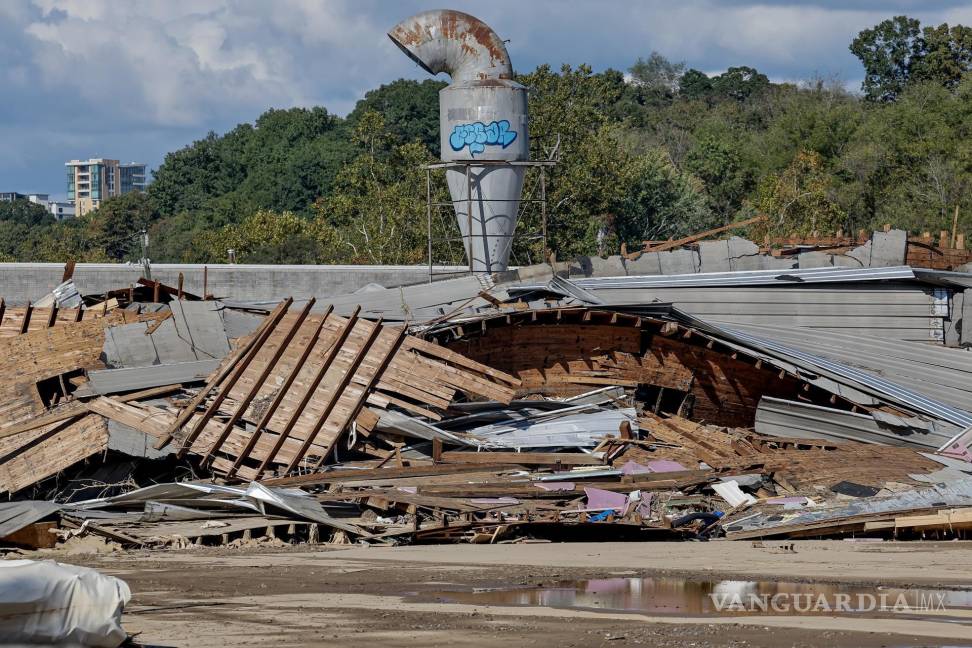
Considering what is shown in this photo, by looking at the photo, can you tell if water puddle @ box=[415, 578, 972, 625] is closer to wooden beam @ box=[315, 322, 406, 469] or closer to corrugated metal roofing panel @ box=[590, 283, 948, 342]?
wooden beam @ box=[315, 322, 406, 469]

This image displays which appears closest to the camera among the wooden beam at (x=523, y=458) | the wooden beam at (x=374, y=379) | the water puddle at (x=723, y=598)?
the water puddle at (x=723, y=598)

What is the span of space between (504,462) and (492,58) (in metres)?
12.7

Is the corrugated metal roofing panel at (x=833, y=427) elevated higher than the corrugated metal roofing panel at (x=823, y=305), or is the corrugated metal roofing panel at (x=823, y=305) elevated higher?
the corrugated metal roofing panel at (x=823, y=305)

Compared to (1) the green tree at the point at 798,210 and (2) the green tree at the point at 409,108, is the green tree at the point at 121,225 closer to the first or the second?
(2) the green tree at the point at 409,108

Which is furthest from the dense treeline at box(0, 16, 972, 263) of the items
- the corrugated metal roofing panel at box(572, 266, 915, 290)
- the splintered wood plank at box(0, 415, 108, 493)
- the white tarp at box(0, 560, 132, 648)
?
the white tarp at box(0, 560, 132, 648)

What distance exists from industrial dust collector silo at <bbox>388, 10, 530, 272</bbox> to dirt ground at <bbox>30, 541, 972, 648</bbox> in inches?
565

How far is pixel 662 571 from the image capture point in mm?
11203

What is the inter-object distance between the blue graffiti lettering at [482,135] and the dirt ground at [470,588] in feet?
48.0

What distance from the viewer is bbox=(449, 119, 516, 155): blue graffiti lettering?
2658 centimetres

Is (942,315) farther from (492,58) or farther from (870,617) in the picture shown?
(870,617)

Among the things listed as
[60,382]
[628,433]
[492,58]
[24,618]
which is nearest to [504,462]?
[628,433]

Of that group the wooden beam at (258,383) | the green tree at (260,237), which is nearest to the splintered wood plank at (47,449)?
the wooden beam at (258,383)

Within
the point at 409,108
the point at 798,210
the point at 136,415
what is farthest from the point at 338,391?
the point at 409,108

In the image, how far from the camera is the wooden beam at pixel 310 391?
1703 centimetres
